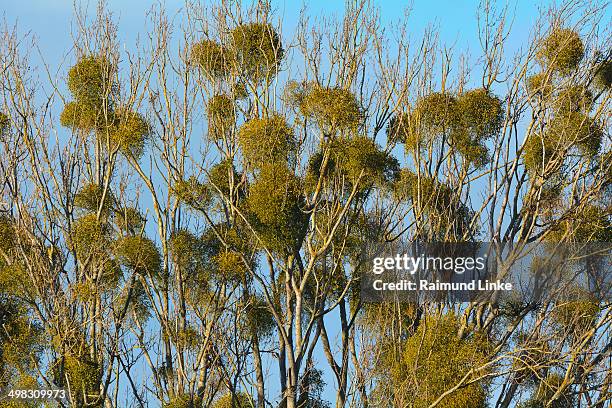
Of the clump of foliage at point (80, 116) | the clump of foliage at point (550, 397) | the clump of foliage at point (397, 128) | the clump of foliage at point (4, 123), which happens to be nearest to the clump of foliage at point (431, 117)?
the clump of foliage at point (397, 128)

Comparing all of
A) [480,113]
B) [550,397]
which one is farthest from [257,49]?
[550,397]

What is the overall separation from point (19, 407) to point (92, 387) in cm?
96

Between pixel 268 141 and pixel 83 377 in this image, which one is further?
pixel 268 141

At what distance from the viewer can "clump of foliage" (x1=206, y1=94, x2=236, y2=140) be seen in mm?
15477

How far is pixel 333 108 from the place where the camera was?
1433 cm

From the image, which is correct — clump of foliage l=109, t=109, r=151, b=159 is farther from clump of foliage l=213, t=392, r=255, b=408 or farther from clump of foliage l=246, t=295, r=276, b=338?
clump of foliage l=213, t=392, r=255, b=408

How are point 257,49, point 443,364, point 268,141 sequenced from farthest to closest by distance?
point 257,49 → point 268,141 → point 443,364

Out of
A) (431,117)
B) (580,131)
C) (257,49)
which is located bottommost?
(580,131)

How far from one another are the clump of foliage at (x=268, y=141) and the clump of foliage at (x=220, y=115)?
36.8 inches

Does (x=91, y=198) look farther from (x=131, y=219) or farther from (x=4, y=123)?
(x=4, y=123)

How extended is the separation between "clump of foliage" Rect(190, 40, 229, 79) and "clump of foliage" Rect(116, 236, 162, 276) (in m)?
2.62

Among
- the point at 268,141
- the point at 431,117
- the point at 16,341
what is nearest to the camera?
the point at 268,141

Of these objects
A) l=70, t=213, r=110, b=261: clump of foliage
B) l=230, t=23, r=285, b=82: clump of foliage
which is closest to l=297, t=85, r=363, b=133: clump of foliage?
l=230, t=23, r=285, b=82: clump of foliage
